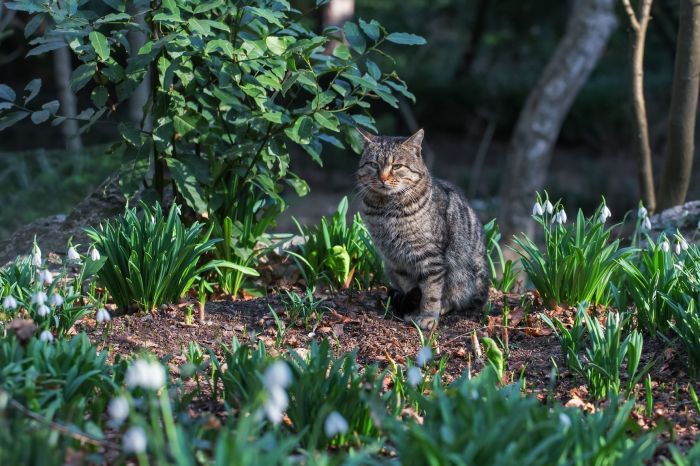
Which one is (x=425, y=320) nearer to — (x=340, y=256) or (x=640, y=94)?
(x=340, y=256)

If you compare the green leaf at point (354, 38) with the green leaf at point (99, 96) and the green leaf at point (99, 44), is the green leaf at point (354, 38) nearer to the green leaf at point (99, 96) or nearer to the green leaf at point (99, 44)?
the green leaf at point (99, 44)

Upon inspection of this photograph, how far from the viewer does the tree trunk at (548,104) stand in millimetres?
8742

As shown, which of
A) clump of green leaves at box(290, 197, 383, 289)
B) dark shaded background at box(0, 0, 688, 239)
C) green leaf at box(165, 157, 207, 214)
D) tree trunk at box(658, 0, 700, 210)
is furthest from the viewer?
dark shaded background at box(0, 0, 688, 239)

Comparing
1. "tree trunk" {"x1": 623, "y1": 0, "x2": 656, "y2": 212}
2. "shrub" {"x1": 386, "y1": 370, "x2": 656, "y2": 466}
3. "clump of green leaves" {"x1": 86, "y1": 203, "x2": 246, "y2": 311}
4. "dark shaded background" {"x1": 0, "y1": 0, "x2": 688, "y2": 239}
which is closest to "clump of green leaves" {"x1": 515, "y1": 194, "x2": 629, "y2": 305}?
"tree trunk" {"x1": 623, "y1": 0, "x2": 656, "y2": 212}

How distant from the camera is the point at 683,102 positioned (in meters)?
5.87

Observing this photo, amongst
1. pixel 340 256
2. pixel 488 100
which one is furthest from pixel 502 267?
pixel 488 100

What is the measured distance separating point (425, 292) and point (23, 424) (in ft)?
8.56

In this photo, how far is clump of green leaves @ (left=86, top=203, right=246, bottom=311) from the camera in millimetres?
4613

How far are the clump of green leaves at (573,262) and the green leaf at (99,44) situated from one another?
242cm

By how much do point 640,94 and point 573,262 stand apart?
2.09 m

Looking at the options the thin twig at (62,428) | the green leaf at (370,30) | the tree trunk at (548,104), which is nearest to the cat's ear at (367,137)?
the green leaf at (370,30)

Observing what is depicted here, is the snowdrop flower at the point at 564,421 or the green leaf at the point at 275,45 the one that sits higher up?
the green leaf at the point at 275,45

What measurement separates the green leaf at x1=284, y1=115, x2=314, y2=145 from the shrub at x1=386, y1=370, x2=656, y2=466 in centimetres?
203

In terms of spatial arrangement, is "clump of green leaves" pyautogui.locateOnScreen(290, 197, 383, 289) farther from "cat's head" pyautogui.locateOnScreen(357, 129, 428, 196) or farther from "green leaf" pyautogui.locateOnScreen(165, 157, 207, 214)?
"green leaf" pyautogui.locateOnScreen(165, 157, 207, 214)
